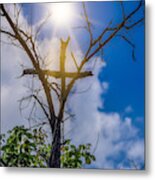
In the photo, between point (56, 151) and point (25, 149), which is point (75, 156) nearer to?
point (56, 151)

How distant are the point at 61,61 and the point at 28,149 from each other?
0.41 meters

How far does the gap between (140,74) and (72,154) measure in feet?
1.46

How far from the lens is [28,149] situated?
2217mm

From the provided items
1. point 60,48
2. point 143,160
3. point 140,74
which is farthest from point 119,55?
point 143,160

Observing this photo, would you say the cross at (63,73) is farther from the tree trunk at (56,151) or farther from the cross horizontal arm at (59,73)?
the tree trunk at (56,151)

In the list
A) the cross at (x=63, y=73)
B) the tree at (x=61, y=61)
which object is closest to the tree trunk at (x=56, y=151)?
the tree at (x=61, y=61)

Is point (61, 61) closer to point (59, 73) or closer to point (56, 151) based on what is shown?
point (59, 73)

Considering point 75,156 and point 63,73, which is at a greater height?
point 63,73

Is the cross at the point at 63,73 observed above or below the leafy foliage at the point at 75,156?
above

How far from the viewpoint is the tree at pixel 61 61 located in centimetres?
218

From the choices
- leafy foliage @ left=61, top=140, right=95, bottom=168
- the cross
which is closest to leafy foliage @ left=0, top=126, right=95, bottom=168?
leafy foliage @ left=61, top=140, right=95, bottom=168

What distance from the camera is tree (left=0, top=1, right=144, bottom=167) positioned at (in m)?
2.18

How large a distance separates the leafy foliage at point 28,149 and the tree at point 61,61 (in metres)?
0.03

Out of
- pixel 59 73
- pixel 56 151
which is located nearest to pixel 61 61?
pixel 59 73
